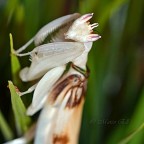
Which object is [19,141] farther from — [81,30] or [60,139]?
[81,30]

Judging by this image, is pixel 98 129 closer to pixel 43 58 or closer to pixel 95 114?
pixel 95 114

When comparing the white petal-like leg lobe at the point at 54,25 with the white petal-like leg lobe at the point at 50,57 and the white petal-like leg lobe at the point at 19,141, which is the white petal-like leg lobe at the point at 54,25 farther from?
the white petal-like leg lobe at the point at 19,141

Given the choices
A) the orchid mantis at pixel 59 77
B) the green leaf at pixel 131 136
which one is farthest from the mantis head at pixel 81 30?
the green leaf at pixel 131 136

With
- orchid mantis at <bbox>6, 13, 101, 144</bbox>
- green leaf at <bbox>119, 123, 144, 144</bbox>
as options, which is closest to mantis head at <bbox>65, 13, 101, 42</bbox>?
orchid mantis at <bbox>6, 13, 101, 144</bbox>

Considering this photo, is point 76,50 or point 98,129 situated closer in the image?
point 76,50

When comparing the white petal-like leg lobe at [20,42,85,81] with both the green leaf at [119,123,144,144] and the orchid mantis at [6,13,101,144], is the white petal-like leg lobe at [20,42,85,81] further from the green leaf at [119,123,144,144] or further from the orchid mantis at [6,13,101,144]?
the green leaf at [119,123,144,144]

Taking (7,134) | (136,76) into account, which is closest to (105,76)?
(136,76)

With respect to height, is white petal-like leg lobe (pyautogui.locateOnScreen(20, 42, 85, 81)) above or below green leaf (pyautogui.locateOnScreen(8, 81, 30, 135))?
above
